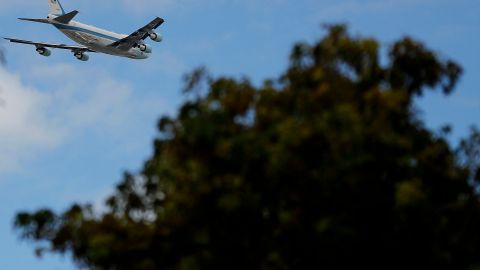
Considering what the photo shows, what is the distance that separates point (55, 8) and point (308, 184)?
233ft

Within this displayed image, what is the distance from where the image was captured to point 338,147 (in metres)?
25.6

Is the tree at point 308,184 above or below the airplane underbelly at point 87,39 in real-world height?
below

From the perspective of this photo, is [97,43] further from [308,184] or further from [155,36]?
[308,184]

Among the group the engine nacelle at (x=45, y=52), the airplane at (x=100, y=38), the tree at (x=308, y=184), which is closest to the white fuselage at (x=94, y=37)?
the airplane at (x=100, y=38)

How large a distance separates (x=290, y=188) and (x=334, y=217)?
57.8 inches


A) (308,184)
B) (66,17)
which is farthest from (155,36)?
(308,184)

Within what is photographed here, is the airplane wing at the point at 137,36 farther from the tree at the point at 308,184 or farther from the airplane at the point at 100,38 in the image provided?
the tree at the point at 308,184

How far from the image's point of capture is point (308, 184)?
Result: 26.5 meters

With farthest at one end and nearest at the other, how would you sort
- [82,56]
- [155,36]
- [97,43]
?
[82,56]
[97,43]
[155,36]

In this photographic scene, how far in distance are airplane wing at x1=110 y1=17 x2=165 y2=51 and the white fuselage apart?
46 centimetres

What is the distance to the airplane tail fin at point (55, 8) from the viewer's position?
92181mm

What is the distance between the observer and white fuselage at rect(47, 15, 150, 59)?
87062 millimetres

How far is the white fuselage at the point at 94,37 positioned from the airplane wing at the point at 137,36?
0.46 metres

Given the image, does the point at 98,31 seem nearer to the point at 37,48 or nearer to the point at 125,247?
the point at 37,48
